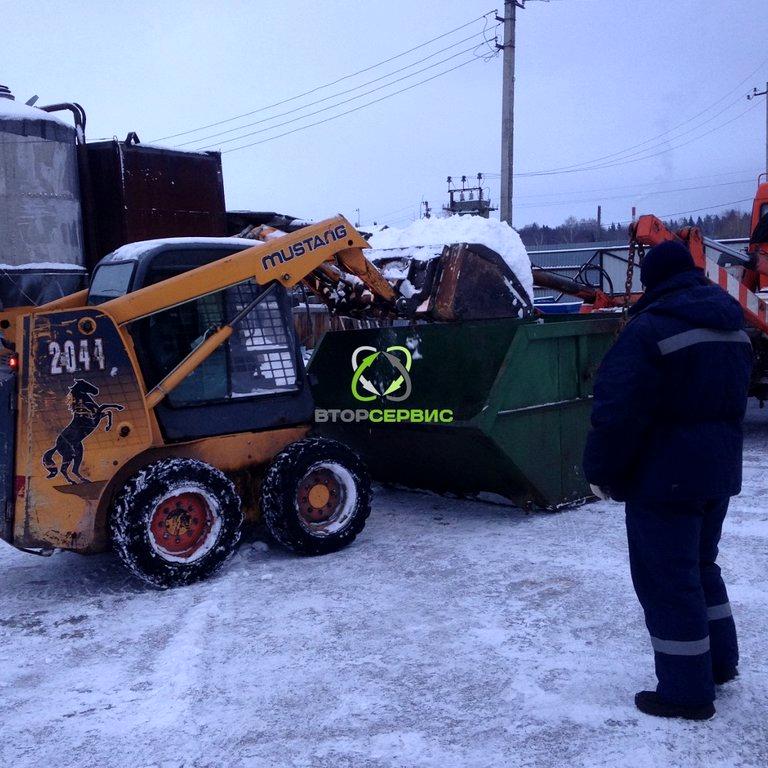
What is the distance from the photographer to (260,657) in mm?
4059

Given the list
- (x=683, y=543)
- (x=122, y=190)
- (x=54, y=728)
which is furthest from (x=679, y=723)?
(x=122, y=190)

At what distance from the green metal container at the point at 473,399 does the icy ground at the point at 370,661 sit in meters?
0.58

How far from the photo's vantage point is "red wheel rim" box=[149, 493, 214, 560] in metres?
4.92

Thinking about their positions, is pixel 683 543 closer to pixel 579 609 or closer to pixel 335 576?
pixel 579 609

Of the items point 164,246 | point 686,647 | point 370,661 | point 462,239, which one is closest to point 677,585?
point 686,647

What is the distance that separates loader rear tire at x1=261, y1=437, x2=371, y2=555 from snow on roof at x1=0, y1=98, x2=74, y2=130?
661 cm

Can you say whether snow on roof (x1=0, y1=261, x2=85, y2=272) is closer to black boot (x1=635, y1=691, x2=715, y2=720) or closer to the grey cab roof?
the grey cab roof

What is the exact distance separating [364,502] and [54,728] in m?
2.67

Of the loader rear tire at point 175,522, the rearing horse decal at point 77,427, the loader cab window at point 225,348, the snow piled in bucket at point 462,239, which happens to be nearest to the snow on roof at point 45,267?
the snow piled in bucket at point 462,239

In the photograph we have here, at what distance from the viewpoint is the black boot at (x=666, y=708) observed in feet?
10.7

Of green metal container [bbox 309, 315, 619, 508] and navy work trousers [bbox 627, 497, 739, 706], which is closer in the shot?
navy work trousers [bbox 627, 497, 739, 706]

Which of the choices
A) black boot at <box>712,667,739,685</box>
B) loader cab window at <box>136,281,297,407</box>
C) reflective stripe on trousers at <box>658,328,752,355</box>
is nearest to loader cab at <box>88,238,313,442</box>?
loader cab window at <box>136,281,297,407</box>

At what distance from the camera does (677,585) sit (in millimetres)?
3154

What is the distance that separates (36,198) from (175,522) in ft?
21.3
